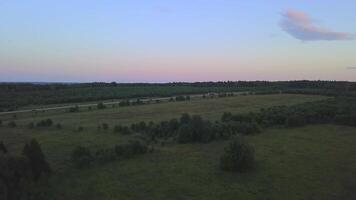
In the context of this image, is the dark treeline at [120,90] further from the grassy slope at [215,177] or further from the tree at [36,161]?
the tree at [36,161]

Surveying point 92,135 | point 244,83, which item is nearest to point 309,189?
point 92,135

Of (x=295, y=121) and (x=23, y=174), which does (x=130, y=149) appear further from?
(x=295, y=121)

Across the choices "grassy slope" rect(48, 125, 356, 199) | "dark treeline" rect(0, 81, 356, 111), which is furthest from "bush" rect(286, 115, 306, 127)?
"dark treeline" rect(0, 81, 356, 111)

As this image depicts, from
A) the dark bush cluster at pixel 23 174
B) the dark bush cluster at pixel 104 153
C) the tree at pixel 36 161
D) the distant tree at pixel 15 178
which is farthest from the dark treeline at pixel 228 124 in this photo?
the distant tree at pixel 15 178

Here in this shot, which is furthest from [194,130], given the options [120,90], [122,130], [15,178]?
[120,90]

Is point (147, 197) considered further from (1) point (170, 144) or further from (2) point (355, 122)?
(2) point (355, 122)

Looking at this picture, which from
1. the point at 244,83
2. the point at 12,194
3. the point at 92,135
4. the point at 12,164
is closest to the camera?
the point at 12,194

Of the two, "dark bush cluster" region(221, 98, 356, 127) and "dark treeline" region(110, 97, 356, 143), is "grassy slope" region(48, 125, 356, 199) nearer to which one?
"dark treeline" region(110, 97, 356, 143)
